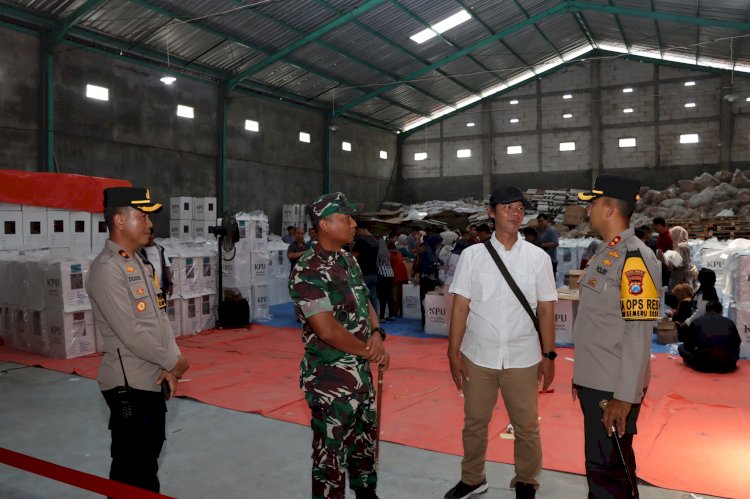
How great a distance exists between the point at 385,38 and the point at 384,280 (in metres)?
9.65

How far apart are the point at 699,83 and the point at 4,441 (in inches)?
952

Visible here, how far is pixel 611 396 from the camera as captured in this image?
2510 mm

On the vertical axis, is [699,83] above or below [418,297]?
above

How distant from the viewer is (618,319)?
2.49 m

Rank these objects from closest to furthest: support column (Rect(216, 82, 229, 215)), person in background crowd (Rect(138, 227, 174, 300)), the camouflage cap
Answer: the camouflage cap, person in background crowd (Rect(138, 227, 174, 300)), support column (Rect(216, 82, 229, 215))

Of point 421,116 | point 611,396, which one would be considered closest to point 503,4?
point 421,116

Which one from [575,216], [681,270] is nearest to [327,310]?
[681,270]

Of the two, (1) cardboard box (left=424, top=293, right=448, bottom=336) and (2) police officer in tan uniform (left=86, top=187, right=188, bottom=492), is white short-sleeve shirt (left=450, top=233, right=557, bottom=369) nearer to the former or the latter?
(2) police officer in tan uniform (left=86, top=187, right=188, bottom=492)

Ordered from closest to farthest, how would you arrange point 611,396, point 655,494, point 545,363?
point 611,396, point 545,363, point 655,494

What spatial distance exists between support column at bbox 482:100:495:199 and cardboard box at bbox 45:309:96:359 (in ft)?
64.5

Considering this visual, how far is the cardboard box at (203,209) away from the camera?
1442 cm

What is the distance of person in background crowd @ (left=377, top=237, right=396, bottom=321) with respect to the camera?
9898mm

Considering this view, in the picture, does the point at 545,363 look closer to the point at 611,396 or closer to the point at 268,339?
the point at 611,396

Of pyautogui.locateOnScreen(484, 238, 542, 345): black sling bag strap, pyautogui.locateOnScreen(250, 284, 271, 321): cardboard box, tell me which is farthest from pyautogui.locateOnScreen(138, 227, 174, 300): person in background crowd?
pyautogui.locateOnScreen(484, 238, 542, 345): black sling bag strap
